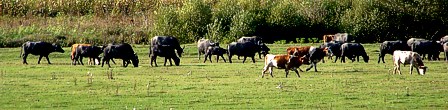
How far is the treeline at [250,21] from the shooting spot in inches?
2793

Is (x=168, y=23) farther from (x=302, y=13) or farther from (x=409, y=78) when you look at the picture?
(x=409, y=78)

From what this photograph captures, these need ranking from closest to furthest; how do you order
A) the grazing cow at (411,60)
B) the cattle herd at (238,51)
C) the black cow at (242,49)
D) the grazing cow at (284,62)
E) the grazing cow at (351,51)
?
the grazing cow at (284,62), the grazing cow at (411,60), the cattle herd at (238,51), the grazing cow at (351,51), the black cow at (242,49)

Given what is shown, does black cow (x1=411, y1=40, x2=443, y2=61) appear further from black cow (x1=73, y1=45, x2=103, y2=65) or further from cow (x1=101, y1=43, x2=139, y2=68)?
black cow (x1=73, y1=45, x2=103, y2=65)

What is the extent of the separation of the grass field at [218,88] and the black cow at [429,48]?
7.85 m

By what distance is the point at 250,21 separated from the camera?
7194 cm

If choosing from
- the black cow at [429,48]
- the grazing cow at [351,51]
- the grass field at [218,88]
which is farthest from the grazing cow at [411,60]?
the black cow at [429,48]

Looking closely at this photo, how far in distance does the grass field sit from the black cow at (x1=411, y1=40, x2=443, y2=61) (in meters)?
7.85

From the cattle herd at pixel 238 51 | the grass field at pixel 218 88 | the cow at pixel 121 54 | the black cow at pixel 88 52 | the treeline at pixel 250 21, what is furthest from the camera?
the treeline at pixel 250 21

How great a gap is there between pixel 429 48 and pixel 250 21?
22334mm

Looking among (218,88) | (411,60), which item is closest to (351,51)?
(411,60)

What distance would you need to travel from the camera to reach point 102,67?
44250 millimetres

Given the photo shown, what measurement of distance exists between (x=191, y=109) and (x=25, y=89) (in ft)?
26.4

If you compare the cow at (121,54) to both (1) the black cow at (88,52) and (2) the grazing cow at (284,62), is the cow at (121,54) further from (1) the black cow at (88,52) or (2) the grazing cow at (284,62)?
(2) the grazing cow at (284,62)

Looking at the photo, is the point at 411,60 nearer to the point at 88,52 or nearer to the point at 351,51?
the point at 351,51
